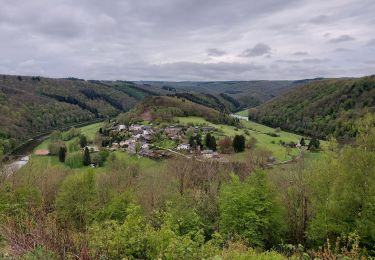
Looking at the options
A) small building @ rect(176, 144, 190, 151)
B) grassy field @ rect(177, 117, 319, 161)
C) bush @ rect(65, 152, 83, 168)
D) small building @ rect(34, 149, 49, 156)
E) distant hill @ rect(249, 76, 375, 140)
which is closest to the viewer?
grassy field @ rect(177, 117, 319, 161)

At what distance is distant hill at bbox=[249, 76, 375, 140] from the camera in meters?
130

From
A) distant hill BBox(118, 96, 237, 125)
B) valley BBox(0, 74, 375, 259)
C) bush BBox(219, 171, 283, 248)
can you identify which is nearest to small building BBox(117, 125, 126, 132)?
distant hill BBox(118, 96, 237, 125)

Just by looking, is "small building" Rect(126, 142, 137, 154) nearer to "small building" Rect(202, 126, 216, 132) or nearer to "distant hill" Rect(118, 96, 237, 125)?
"small building" Rect(202, 126, 216, 132)

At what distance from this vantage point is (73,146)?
339 ft

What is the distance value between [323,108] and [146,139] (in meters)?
91.6

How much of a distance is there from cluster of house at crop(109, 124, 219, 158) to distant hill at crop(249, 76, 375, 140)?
5183 cm

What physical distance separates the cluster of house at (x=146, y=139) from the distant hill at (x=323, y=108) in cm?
5183

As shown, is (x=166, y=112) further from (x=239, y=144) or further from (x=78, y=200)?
(x=78, y=200)

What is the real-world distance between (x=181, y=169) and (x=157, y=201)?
12654 millimetres

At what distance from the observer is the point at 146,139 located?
331ft

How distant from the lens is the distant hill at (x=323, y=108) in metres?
130

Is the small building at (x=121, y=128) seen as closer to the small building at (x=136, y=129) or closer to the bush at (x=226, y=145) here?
the small building at (x=136, y=129)

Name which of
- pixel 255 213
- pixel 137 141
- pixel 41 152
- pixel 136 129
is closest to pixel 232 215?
pixel 255 213

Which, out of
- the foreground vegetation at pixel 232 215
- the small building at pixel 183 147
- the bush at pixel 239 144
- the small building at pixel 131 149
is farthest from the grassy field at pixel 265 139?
the foreground vegetation at pixel 232 215
